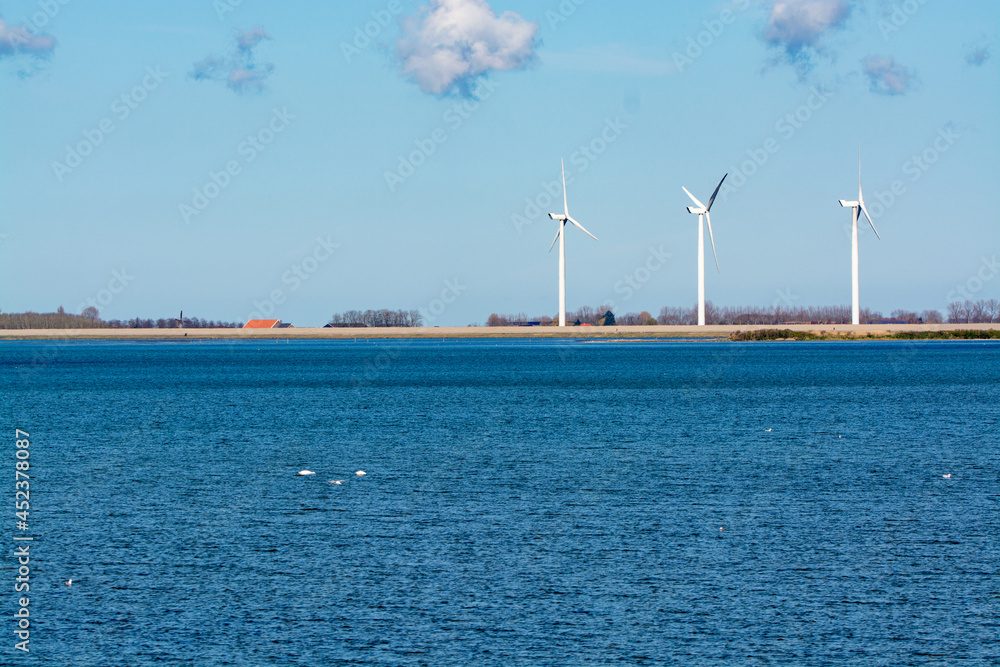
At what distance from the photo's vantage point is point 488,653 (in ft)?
38.3

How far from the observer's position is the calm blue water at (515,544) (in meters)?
12.1

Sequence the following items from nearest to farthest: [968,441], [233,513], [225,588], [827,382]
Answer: [225,588], [233,513], [968,441], [827,382]

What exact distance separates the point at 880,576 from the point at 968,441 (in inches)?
769

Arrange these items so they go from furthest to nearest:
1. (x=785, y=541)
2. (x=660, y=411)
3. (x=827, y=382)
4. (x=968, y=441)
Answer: (x=827, y=382)
(x=660, y=411)
(x=968, y=441)
(x=785, y=541)

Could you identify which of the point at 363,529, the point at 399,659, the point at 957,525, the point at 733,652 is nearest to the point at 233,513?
the point at 363,529

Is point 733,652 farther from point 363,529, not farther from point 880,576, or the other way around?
point 363,529

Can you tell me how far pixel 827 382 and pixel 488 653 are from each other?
63.5 metres

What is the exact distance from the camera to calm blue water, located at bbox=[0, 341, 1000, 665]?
12141 millimetres

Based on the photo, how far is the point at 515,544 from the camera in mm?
17094

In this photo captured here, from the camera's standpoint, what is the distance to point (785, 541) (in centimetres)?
1731

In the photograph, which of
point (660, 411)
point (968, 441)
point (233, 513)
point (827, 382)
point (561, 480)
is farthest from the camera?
point (827, 382)

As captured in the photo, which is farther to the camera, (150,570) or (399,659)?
(150,570)

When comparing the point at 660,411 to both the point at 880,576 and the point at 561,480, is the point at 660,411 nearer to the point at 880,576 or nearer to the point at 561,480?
the point at 561,480

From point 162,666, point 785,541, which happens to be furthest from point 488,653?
point 785,541
